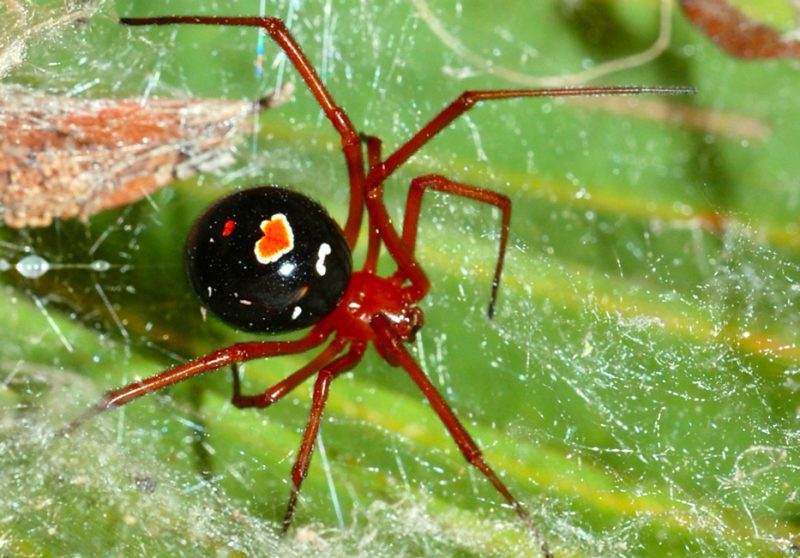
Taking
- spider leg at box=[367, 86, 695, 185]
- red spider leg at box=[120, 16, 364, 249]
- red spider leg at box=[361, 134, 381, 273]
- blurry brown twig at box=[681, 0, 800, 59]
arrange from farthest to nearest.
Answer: blurry brown twig at box=[681, 0, 800, 59] → red spider leg at box=[361, 134, 381, 273] → red spider leg at box=[120, 16, 364, 249] → spider leg at box=[367, 86, 695, 185]

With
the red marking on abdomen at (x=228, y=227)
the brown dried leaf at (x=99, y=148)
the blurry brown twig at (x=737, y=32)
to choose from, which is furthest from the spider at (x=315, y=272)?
the blurry brown twig at (x=737, y=32)

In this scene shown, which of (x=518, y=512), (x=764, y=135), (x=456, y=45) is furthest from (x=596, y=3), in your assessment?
(x=518, y=512)

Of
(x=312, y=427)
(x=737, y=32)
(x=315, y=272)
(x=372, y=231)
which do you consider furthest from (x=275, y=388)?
(x=737, y=32)

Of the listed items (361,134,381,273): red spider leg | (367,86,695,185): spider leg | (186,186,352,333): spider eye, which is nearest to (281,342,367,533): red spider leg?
(186,186,352,333): spider eye

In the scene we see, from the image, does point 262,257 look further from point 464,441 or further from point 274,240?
point 464,441

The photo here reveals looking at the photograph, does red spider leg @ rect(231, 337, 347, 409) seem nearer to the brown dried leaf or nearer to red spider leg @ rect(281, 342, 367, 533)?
red spider leg @ rect(281, 342, 367, 533)

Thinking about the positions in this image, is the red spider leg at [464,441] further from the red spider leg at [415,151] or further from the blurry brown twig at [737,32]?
the blurry brown twig at [737,32]

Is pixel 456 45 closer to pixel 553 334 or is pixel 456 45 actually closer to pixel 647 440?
pixel 553 334
